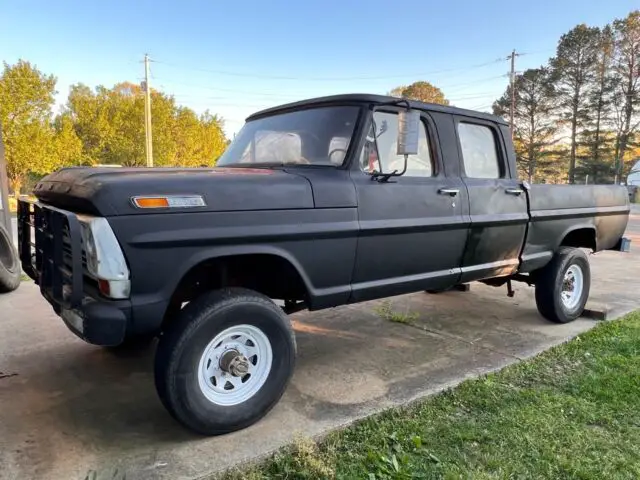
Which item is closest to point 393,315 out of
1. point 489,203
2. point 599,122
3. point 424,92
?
point 489,203

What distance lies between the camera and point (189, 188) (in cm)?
269

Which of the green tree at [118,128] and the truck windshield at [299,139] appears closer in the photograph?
the truck windshield at [299,139]

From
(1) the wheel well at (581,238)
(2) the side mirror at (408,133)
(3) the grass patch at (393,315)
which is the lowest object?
(3) the grass patch at (393,315)

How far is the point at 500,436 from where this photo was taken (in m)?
2.94

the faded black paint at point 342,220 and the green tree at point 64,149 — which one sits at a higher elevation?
the green tree at point 64,149

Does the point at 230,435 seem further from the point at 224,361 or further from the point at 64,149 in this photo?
the point at 64,149

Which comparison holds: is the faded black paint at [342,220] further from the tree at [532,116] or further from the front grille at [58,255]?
the tree at [532,116]

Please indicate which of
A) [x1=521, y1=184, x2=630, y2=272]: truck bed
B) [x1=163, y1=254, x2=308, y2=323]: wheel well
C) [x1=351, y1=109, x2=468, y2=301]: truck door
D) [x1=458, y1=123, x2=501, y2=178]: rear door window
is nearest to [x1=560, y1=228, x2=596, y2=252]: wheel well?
[x1=521, y1=184, x2=630, y2=272]: truck bed

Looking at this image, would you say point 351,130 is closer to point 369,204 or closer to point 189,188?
point 369,204

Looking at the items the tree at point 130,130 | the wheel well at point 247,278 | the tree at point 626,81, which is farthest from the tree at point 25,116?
the tree at point 626,81

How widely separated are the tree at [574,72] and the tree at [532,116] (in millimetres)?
1033

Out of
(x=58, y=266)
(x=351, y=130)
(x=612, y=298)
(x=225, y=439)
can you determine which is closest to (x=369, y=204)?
(x=351, y=130)

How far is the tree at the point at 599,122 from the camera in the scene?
4398 cm

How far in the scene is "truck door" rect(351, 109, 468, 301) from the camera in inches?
136
